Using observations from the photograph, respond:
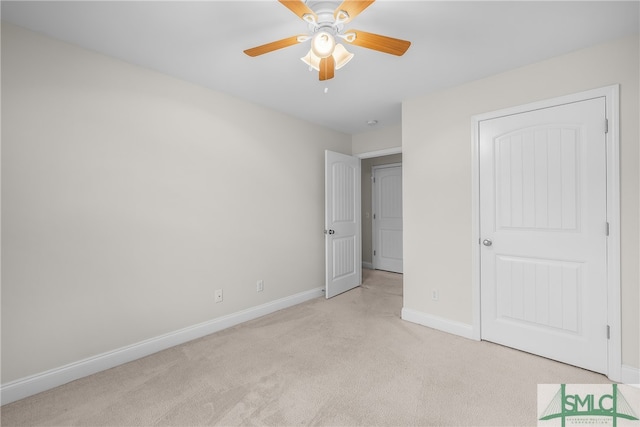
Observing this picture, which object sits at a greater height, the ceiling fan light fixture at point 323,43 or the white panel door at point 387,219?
the ceiling fan light fixture at point 323,43

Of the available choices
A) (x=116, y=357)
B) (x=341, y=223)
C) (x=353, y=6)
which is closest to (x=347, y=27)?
(x=353, y=6)

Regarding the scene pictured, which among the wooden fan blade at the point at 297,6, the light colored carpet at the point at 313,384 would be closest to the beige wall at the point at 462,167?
the light colored carpet at the point at 313,384

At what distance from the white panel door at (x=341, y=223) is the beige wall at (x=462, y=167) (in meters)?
1.07

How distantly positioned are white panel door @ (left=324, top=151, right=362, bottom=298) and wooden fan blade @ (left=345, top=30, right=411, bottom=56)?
7.04 feet

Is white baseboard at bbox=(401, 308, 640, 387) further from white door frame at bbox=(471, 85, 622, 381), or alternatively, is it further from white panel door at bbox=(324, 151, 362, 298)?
white panel door at bbox=(324, 151, 362, 298)

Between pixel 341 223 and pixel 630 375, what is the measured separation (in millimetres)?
2931

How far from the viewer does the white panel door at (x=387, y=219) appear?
5.43m

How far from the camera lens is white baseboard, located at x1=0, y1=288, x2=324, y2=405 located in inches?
72.6

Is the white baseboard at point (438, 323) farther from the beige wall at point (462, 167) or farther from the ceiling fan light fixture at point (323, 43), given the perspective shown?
the ceiling fan light fixture at point (323, 43)

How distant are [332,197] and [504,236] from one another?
6.69ft

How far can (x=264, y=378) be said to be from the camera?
6.70ft

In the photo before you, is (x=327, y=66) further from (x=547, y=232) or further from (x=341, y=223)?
(x=341, y=223)

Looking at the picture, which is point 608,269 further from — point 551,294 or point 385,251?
point 385,251

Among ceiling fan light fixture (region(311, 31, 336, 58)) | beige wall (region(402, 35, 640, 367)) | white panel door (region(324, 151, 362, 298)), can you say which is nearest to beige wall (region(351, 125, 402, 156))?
white panel door (region(324, 151, 362, 298))
